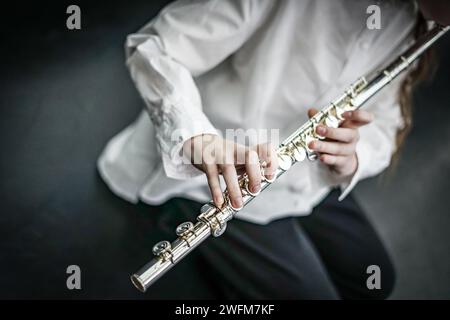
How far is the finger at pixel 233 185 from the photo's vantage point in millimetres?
510

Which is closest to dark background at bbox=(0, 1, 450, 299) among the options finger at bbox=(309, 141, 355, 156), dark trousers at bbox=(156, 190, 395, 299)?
dark trousers at bbox=(156, 190, 395, 299)

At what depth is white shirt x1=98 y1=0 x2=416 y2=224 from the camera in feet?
1.98

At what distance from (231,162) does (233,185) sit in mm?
28

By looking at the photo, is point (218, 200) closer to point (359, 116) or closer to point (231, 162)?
point (231, 162)

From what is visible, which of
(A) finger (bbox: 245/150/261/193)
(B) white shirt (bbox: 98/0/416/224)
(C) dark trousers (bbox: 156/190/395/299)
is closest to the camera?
(A) finger (bbox: 245/150/261/193)

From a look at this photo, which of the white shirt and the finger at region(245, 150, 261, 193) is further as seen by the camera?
the white shirt

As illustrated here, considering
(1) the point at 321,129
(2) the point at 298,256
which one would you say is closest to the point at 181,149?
(1) the point at 321,129

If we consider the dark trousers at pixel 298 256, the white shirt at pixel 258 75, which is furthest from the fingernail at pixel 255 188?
the dark trousers at pixel 298 256

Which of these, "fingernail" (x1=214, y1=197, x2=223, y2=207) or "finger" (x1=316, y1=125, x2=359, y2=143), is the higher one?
"finger" (x1=316, y1=125, x2=359, y2=143)

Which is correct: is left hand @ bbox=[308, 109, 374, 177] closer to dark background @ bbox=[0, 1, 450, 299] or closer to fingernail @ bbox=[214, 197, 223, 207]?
fingernail @ bbox=[214, 197, 223, 207]

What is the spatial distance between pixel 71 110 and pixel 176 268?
0.44 meters

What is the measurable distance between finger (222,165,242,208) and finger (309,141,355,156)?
0.12 meters
